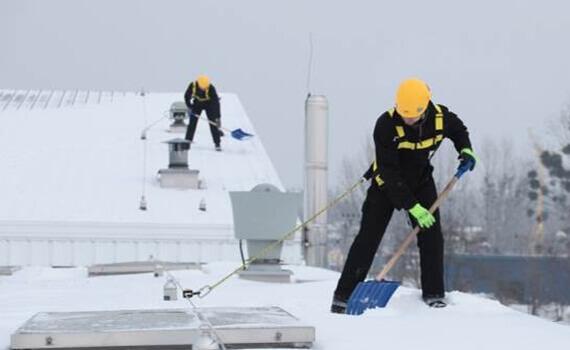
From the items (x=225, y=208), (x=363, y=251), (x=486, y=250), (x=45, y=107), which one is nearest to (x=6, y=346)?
(x=363, y=251)

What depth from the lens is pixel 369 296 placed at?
5520 mm

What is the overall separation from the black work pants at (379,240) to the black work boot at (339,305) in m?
0.13

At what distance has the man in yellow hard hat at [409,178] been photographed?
210 inches

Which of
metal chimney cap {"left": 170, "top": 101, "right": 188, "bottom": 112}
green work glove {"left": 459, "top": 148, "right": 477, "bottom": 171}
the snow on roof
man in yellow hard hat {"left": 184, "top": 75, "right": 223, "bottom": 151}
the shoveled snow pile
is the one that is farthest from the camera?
metal chimney cap {"left": 170, "top": 101, "right": 188, "bottom": 112}

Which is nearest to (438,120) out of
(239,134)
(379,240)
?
(379,240)

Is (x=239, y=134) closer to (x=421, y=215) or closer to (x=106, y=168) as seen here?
(x=106, y=168)

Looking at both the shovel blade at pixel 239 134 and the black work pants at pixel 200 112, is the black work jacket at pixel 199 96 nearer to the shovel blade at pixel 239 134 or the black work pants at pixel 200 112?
the black work pants at pixel 200 112

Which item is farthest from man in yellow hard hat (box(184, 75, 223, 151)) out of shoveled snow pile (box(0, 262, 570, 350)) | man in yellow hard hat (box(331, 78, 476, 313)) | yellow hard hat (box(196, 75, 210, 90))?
man in yellow hard hat (box(331, 78, 476, 313))

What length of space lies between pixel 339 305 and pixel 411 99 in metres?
1.20

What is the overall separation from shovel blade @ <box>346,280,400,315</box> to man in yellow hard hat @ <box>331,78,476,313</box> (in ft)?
0.25

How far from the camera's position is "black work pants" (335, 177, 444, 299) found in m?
5.66

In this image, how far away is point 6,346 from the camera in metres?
3.91

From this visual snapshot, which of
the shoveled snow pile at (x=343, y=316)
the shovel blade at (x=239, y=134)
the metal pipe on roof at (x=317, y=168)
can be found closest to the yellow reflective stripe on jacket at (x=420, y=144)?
the shoveled snow pile at (x=343, y=316)

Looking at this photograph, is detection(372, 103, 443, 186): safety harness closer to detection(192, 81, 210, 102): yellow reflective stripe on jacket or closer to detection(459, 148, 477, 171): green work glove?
detection(459, 148, 477, 171): green work glove
